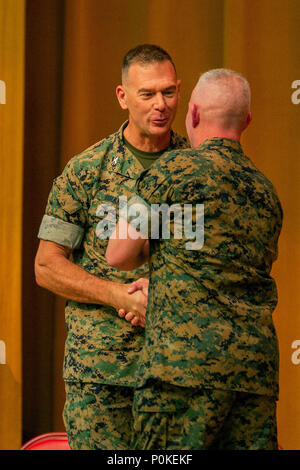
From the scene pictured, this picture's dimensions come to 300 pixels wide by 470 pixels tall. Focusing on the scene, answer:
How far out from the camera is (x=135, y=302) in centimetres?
178

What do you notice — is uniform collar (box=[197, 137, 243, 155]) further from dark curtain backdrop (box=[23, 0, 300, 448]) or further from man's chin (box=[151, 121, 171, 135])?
dark curtain backdrop (box=[23, 0, 300, 448])

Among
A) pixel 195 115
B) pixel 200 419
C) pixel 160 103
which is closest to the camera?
pixel 200 419

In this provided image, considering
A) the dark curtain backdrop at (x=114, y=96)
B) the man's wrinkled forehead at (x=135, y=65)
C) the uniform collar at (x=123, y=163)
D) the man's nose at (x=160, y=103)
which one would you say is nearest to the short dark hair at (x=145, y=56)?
the man's wrinkled forehead at (x=135, y=65)

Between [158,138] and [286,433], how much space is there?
150 centimetres

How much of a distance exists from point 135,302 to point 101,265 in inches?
7.9

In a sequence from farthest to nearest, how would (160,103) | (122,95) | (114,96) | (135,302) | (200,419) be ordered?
(114,96), (122,95), (160,103), (135,302), (200,419)

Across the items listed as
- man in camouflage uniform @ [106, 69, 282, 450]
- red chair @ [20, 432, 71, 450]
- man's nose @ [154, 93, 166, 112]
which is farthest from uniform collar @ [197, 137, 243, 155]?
red chair @ [20, 432, 71, 450]

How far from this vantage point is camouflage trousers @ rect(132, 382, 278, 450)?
4.70ft

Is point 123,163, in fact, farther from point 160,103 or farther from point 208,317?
point 208,317

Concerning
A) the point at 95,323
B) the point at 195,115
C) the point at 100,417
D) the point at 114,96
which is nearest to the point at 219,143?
the point at 195,115

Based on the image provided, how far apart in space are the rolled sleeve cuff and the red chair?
1.14m

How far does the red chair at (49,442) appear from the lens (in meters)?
2.69

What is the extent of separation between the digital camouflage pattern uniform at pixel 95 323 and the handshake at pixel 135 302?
0.07 meters
